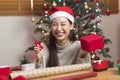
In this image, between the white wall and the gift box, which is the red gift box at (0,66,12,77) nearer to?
the gift box

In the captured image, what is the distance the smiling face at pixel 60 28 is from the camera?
1479 mm

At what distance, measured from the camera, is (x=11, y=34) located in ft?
10.6

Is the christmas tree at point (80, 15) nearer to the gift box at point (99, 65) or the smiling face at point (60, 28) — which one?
the smiling face at point (60, 28)

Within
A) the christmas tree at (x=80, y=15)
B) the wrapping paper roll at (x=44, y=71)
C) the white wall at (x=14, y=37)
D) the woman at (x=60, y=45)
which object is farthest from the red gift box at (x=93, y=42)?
the white wall at (x=14, y=37)

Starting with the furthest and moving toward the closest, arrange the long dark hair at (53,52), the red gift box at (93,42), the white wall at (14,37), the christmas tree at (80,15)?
the white wall at (14,37)
the christmas tree at (80,15)
the long dark hair at (53,52)
the red gift box at (93,42)

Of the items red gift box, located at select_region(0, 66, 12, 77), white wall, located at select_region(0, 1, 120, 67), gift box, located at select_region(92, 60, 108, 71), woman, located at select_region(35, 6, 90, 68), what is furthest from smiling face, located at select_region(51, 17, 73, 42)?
white wall, located at select_region(0, 1, 120, 67)

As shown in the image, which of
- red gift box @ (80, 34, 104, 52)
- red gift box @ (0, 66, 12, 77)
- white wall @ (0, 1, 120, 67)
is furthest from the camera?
white wall @ (0, 1, 120, 67)

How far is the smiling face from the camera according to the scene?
1.48 m

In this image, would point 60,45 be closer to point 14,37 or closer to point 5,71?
point 5,71

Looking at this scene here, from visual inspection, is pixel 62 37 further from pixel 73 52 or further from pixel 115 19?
pixel 115 19

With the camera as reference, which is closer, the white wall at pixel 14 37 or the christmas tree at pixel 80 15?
the christmas tree at pixel 80 15

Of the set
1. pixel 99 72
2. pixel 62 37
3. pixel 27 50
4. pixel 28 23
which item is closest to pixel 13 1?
pixel 28 23

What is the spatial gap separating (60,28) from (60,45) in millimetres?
172

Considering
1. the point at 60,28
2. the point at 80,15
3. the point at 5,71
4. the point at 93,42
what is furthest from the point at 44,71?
the point at 80,15
